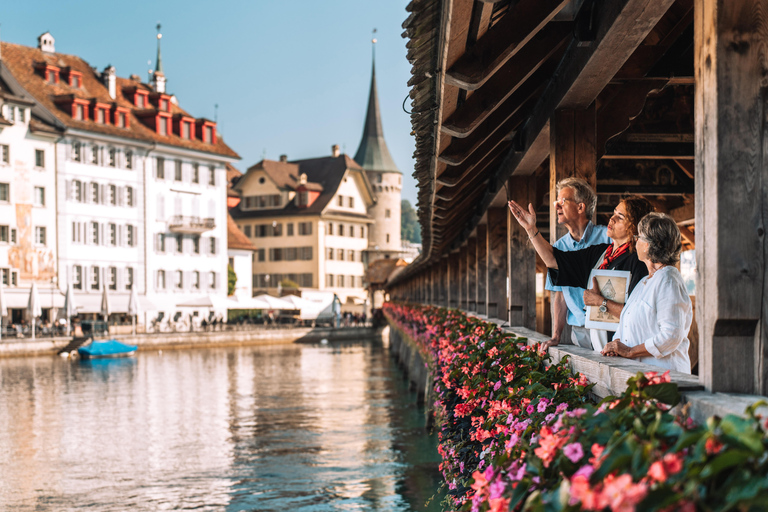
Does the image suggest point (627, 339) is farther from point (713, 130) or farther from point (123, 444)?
point (123, 444)

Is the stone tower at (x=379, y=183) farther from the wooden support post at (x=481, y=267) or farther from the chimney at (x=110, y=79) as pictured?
the wooden support post at (x=481, y=267)

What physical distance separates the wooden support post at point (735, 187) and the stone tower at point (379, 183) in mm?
75569

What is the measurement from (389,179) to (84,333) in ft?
159

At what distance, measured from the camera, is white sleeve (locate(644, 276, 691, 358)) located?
3826 mm

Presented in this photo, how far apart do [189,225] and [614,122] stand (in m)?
49.1

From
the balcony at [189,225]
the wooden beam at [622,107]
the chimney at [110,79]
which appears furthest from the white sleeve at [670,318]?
the chimney at [110,79]

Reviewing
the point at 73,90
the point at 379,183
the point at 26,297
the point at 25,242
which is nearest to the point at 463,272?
the point at 26,297

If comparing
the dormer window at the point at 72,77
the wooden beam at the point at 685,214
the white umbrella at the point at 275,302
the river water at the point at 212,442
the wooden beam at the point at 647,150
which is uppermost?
the dormer window at the point at 72,77

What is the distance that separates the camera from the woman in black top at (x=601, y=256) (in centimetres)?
449

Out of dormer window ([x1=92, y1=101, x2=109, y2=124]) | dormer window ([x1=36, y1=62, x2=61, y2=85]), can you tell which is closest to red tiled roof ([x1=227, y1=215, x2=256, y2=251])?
dormer window ([x1=92, y1=101, x2=109, y2=124])

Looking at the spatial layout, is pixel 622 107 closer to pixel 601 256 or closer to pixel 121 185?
pixel 601 256

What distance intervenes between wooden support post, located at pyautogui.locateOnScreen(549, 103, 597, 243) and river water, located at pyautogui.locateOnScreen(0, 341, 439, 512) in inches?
194

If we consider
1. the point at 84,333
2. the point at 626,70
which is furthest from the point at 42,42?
the point at 626,70

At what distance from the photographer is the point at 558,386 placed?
4.04m
